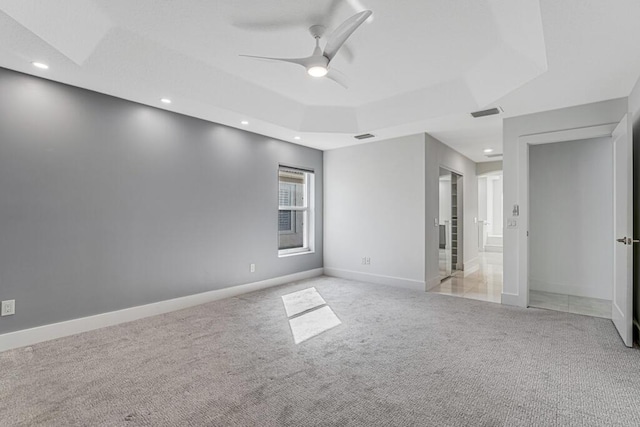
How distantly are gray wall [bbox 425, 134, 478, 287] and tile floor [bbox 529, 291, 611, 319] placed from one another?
56.7 inches

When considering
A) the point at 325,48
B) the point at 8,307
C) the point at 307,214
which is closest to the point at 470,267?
the point at 307,214

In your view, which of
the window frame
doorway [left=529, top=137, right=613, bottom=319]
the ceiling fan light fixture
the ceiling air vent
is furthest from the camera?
the window frame

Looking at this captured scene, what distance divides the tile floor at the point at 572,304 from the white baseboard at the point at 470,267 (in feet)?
5.60

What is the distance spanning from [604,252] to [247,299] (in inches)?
201

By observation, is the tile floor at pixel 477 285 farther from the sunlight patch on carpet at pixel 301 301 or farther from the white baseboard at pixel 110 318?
the white baseboard at pixel 110 318

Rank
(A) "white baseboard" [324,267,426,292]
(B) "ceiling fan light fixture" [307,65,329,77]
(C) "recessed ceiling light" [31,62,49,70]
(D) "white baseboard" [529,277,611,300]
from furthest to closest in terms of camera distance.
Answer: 1. (A) "white baseboard" [324,267,426,292]
2. (D) "white baseboard" [529,277,611,300]
3. (C) "recessed ceiling light" [31,62,49,70]
4. (B) "ceiling fan light fixture" [307,65,329,77]

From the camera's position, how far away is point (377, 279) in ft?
17.7

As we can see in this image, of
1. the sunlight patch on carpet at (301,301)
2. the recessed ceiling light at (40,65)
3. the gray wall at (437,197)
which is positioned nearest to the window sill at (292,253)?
the sunlight patch on carpet at (301,301)

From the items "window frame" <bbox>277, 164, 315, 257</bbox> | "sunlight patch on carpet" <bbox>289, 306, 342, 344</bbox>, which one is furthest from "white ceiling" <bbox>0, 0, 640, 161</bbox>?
"sunlight patch on carpet" <bbox>289, 306, 342, 344</bbox>

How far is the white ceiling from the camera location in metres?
2.27

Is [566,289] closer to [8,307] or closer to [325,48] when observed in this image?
[325,48]

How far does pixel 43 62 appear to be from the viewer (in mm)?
2680

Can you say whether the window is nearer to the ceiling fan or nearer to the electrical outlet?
the ceiling fan

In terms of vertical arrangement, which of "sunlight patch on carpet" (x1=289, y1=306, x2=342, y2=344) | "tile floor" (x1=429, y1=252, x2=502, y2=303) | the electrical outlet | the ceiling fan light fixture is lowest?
"tile floor" (x1=429, y1=252, x2=502, y2=303)
